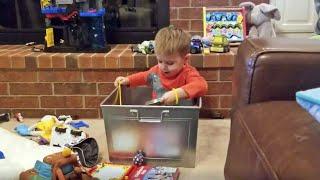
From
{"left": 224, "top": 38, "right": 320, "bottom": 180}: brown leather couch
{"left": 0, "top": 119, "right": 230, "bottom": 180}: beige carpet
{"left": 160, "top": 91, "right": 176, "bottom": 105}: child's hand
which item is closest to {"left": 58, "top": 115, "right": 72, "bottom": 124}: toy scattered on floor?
{"left": 0, "top": 119, "right": 230, "bottom": 180}: beige carpet

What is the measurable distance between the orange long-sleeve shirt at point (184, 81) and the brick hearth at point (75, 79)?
1.03 feet

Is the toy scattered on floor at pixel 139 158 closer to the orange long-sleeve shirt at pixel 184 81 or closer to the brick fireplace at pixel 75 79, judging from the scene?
the orange long-sleeve shirt at pixel 184 81

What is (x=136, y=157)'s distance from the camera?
5.33 feet

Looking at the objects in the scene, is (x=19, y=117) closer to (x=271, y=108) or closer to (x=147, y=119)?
(x=147, y=119)

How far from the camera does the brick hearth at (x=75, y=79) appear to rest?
2156 millimetres

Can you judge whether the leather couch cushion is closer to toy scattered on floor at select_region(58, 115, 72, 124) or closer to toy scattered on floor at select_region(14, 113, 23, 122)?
toy scattered on floor at select_region(58, 115, 72, 124)

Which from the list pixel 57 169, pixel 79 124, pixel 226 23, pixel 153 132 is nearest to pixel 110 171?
pixel 153 132

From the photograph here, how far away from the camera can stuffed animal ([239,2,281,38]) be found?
2316mm

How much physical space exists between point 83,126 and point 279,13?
1296 mm

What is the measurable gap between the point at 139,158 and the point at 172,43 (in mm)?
493

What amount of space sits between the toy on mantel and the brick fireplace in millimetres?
87

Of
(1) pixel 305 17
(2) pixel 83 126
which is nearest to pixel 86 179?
(2) pixel 83 126

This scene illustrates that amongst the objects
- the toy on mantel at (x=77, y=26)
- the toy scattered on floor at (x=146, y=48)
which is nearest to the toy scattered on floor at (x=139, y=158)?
the toy scattered on floor at (x=146, y=48)

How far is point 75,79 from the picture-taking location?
221cm
